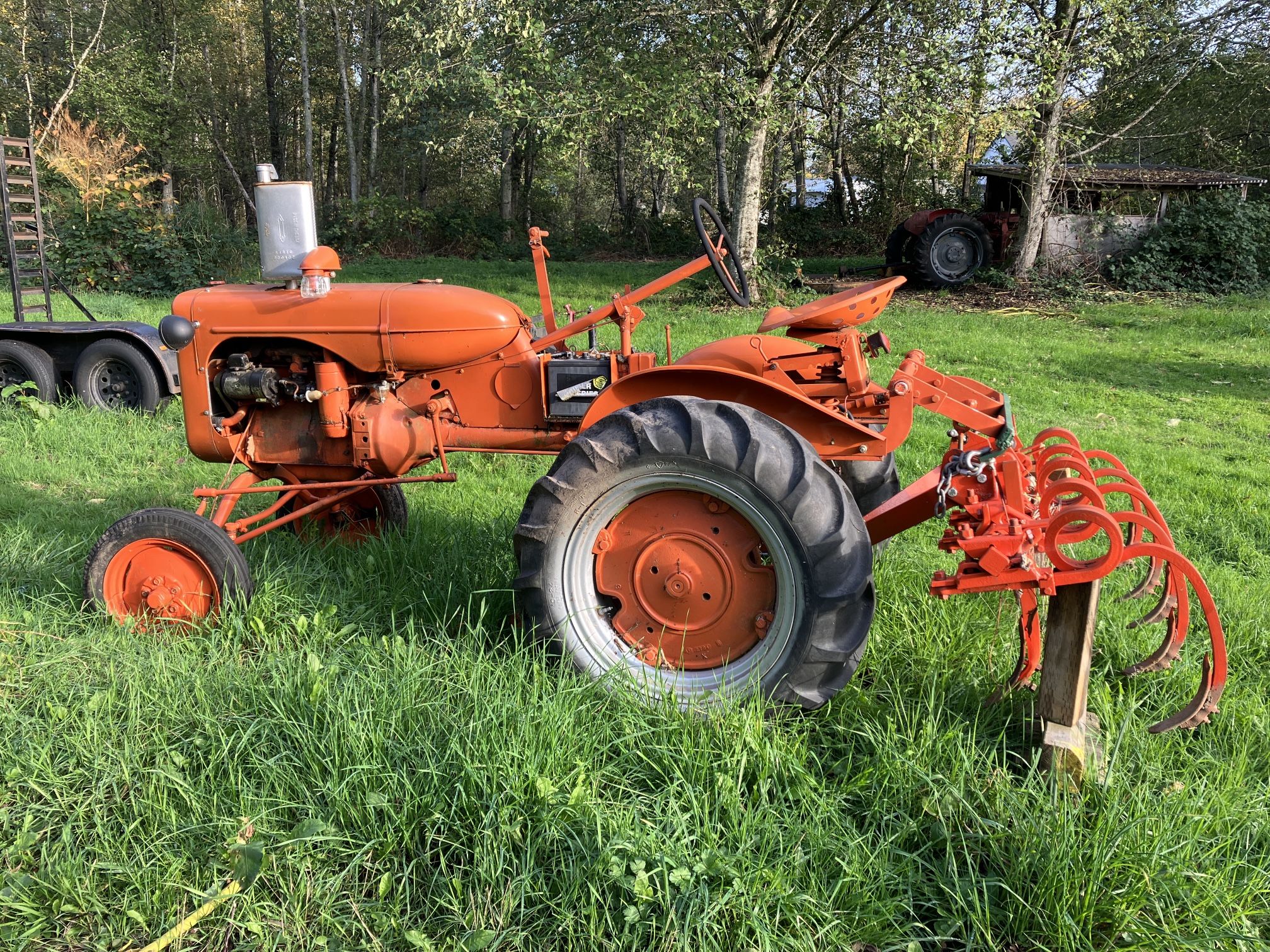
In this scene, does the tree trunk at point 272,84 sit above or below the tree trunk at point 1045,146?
above

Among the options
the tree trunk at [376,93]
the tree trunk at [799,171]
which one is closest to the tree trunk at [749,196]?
the tree trunk at [799,171]

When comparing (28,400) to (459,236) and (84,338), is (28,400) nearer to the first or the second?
(84,338)

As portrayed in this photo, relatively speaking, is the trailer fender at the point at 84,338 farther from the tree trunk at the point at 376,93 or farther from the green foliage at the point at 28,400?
the tree trunk at the point at 376,93

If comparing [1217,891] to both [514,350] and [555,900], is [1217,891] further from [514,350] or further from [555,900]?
[514,350]

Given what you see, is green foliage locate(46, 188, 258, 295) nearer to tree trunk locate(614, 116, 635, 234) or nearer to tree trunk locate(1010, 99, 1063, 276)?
tree trunk locate(614, 116, 635, 234)

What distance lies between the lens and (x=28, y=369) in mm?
7562

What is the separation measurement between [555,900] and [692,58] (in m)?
12.6

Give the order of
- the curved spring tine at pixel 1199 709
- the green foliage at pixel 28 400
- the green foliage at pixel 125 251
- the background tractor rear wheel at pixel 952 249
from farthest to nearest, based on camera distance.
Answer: the green foliage at pixel 125 251 → the background tractor rear wheel at pixel 952 249 → the green foliage at pixel 28 400 → the curved spring tine at pixel 1199 709

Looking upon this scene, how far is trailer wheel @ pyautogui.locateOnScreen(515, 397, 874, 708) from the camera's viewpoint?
250 centimetres

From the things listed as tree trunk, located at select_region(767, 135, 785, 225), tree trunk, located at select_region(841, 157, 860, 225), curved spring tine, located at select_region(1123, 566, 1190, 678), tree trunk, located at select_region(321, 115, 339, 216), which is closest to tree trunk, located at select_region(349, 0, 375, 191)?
tree trunk, located at select_region(321, 115, 339, 216)

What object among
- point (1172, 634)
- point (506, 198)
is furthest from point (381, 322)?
point (506, 198)

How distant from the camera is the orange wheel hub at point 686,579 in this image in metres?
2.72

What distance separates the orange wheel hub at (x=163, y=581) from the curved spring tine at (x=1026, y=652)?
9.25 feet

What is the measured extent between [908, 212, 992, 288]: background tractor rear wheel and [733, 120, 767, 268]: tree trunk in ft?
12.4
